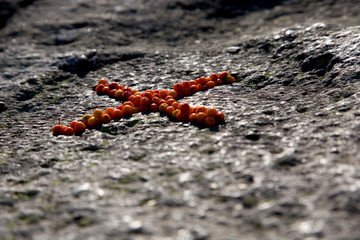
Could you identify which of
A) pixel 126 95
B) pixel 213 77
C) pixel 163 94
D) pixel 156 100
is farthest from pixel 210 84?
pixel 126 95

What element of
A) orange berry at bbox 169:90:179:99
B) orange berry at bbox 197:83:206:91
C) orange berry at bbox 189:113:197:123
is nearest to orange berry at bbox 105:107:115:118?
orange berry at bbox 169:90:179:99

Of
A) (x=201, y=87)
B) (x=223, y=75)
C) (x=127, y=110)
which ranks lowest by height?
(x=127, y=110)

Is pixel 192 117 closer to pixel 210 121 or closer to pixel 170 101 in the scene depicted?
pixel 210 121

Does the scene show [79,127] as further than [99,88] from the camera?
No

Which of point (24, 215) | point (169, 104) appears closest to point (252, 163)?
point (169, 104)

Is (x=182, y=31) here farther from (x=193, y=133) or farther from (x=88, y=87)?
(x=193, y=133)

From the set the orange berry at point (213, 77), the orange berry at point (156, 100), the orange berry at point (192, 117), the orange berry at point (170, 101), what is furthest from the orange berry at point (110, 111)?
the orange berry at point (213, 77)

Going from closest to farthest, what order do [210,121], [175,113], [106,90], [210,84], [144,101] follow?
[210,121], [175,113], [144,101], [210,84], [106,90]
